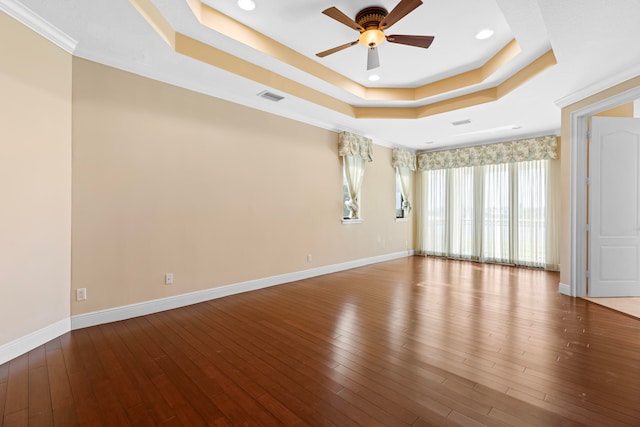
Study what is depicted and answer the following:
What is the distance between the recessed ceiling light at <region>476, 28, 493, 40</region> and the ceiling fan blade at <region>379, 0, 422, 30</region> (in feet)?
3.78

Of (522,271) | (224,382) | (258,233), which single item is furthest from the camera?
(522,271)

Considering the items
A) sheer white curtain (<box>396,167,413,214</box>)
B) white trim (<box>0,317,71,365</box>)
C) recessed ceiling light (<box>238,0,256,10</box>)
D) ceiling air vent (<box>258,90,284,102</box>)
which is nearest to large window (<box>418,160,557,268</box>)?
sheer white curtain (<box>396,167,413,214</box>)

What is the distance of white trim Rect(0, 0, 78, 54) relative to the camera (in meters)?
2.25

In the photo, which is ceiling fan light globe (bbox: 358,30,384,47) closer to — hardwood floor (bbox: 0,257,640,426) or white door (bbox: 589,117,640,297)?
hardwood floor (bbox: 0,257,640,426)

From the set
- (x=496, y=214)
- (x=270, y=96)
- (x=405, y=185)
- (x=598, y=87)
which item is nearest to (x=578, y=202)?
(x=598, y=87)

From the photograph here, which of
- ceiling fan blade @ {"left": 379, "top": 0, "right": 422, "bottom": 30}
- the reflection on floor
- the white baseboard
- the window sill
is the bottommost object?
the reflection on floor

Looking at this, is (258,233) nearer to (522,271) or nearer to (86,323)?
(86,323)

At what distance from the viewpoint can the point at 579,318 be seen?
3232 millimetres

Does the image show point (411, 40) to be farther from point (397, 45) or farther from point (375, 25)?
point (397, 45)

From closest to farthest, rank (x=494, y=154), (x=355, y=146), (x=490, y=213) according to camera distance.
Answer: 1. (x=355, y=146)
2. (x=494, y=154)
3. (x=490, y=213)

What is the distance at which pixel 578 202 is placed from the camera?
4.06 meters

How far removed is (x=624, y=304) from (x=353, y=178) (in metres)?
4.38

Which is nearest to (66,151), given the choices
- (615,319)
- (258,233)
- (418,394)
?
(258,233)

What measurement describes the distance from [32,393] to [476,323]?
377 centimetres
